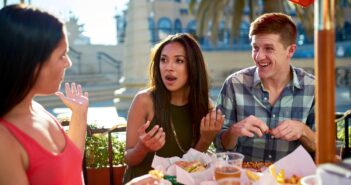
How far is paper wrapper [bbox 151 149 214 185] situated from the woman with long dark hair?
1.51 ft

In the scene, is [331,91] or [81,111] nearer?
[331,91]

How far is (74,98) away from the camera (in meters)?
2.10

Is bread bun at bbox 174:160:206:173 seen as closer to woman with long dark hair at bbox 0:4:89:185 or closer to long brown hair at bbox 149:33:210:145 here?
woman with long dark hair at bbox 0:4:89:185

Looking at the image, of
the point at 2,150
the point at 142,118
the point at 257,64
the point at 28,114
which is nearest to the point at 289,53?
the point at 257,64

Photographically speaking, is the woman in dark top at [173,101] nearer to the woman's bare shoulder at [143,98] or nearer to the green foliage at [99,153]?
the woman's bare shoulder at [143,98]

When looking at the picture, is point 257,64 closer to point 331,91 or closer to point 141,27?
point 331,91

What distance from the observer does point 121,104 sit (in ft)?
46.6

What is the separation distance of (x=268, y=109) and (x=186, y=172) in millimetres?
1205

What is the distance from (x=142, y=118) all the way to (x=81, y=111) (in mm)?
804

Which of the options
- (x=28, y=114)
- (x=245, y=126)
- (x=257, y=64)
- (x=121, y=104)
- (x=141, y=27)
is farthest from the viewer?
(x=141, y=27)

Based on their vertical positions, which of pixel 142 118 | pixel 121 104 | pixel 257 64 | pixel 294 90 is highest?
pixel 257 64

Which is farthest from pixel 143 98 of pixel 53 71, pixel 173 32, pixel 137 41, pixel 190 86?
pixel 173 32

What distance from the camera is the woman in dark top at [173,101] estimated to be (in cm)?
277

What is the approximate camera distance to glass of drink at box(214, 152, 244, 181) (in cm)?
174
